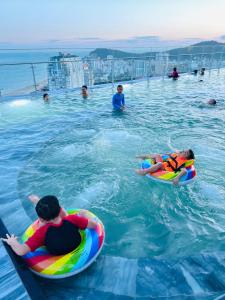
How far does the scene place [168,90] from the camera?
1208cm

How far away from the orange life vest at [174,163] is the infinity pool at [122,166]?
1.13ft

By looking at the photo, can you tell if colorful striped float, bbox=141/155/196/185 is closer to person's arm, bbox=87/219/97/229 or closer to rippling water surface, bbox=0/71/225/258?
rippling water surface, bbox=0/71/225/258

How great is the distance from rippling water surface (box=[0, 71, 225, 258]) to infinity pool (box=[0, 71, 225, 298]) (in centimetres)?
2

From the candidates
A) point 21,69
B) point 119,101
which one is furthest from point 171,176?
point 21,69

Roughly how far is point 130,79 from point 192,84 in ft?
11.3

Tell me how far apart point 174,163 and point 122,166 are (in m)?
1.19

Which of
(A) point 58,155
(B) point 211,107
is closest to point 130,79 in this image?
(B) point 211,107

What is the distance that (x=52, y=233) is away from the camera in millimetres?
2469

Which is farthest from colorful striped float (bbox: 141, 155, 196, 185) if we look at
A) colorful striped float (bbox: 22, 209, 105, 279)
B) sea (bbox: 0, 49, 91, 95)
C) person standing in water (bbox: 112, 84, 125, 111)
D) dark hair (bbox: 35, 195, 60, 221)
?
sea (bbox: 0, 49, 91, 95)

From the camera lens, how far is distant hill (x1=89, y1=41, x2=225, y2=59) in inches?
474

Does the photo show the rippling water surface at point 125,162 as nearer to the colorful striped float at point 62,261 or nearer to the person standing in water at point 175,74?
the colorful striped float at point 62,261

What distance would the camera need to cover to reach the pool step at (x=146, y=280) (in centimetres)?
254

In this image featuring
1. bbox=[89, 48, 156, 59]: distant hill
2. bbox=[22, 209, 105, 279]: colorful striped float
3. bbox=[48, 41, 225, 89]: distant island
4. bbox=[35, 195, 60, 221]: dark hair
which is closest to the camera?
bbox=[35, 195, 60, 221]: dark hair

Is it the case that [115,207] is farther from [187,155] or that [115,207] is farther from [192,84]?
[192,84]
